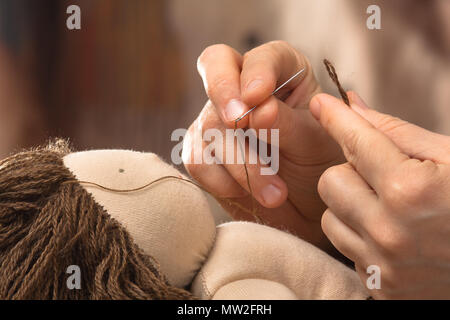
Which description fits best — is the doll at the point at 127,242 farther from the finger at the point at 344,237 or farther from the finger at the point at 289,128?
the finger at the point at 289,128

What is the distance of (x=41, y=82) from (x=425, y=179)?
1.58m

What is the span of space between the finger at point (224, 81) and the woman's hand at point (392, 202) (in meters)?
0.11

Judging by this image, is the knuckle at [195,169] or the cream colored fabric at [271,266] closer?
the cream colored fabric at [271,266]

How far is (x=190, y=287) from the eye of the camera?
0.46 metres

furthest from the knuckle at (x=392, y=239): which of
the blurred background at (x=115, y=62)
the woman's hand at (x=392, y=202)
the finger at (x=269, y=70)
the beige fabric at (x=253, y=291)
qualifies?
the blurred background at (x=115, y=62)

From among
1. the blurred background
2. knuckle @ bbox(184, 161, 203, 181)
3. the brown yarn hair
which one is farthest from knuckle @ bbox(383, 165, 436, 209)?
the blurred background

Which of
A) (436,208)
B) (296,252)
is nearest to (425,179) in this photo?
(436,208)

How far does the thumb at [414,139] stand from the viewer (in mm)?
481

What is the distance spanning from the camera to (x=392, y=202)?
434 mm

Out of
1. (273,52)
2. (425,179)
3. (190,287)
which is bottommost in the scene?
(190,287)

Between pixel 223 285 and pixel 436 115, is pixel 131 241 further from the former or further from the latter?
pixel 436 115

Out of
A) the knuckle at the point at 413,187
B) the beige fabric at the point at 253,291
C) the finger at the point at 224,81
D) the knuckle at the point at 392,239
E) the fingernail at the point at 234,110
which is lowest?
the beige fabric at the point at 253,291

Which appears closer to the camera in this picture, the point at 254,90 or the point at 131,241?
the point at 131,241

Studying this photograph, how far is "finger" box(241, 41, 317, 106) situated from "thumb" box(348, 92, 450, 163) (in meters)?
0.13
